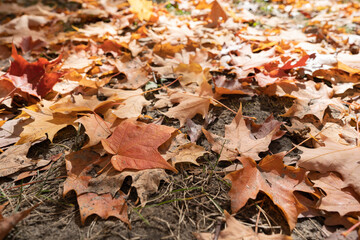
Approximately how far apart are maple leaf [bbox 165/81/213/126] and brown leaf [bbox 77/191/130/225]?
56 centimetres

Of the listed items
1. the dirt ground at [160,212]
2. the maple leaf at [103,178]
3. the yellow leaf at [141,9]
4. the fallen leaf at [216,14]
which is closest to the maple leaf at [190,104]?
the dirt ground at [160,212]

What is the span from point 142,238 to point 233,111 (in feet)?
2.91

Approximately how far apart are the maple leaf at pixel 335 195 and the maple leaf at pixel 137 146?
0.63 meters

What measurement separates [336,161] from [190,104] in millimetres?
799

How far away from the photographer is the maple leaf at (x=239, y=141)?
1.10 meters

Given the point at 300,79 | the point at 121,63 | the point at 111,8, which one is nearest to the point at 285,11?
the point at 300,79

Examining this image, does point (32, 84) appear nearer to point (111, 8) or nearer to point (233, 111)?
point (233, 111)

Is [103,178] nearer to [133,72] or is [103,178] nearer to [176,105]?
[176,105]

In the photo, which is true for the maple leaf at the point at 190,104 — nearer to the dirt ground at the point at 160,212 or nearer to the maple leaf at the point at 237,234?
the dirt ground at the point at 160,212

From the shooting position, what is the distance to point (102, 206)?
901 mm

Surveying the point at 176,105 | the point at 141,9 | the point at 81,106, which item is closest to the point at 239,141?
the point at 176,105

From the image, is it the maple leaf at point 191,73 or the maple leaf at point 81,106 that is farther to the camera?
the maple leaf at point 191,73

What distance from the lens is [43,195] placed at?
0.99 meters

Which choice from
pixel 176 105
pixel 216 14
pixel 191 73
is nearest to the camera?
pixel 176 105
